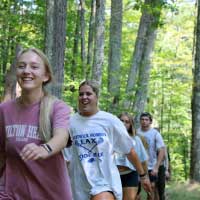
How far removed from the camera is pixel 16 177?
3301mm

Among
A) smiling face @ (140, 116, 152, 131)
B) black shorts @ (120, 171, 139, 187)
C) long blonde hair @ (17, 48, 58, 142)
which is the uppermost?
long blonde hair @ (17, 48, 58, 142)

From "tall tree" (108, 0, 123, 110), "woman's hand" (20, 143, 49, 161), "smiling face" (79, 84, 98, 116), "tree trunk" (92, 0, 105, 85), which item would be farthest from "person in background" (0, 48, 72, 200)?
"tall tree" (108, 0, 123, 110)

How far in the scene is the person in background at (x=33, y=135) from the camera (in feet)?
10.6

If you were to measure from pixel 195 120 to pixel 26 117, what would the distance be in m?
14.1

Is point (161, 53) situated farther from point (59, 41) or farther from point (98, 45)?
point (59, 41)

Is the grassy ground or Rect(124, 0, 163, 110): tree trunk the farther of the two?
Rect(124, 0, 163, 110): tree trunk

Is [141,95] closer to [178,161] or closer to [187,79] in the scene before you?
[187,79]

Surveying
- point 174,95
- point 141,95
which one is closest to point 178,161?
point 174,95

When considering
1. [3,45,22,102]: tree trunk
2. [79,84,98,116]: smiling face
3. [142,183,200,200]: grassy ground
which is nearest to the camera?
[3,45,22,102]: tree trunk

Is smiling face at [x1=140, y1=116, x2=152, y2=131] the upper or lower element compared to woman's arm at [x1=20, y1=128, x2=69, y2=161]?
lower

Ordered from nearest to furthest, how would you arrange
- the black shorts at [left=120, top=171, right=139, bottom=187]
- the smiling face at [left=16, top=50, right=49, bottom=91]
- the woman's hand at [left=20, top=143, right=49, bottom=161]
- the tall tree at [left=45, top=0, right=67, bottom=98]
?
the woman's hand at [left=20, top=143, right=49, bottom=161]
the smiling face at [left=16, top=50, right=49, bottom=91]
the black shorts at [left=120, top=171, right=139, bottom=187]
the tall tree at [left=45, top=0, right=67, bottom=98]

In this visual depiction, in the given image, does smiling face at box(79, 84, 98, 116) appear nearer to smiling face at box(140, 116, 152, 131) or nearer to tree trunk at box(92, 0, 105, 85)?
smiling face at box(140, 116, 152, 131)

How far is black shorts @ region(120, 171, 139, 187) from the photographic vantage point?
321 inches

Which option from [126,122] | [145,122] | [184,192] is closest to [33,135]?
[126,122]
